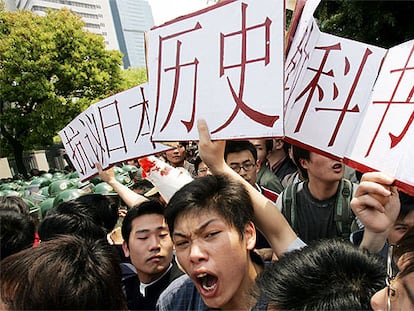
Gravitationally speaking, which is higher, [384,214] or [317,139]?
[317,139]

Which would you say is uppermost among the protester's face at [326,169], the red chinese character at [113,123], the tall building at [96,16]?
the tall building at [96,16]

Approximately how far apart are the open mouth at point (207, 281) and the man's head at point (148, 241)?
Answer: 1.95ft

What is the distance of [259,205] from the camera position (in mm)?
1533

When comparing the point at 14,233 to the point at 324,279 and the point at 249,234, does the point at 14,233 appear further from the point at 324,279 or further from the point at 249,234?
the point at 324,279

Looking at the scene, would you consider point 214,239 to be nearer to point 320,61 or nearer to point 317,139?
point 317,139

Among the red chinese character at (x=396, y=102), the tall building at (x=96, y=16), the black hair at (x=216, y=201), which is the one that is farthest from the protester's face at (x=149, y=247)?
the tall building at (x=96, y=16)

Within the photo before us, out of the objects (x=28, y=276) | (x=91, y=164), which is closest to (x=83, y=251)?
(x=28, y=276)

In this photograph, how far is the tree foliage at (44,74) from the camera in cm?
1884

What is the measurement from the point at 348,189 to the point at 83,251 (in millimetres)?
1330

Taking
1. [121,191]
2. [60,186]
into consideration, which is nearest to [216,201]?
[121,191]

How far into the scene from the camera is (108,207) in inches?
101

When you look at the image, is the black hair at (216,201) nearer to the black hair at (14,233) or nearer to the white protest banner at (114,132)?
the white protest banner at (114,132)

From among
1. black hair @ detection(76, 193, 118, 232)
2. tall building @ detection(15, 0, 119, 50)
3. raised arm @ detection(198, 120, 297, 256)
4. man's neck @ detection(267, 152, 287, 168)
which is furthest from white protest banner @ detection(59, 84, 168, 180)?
tall building @ detection(15, 0, 119, 50)

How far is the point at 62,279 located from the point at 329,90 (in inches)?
46.4
